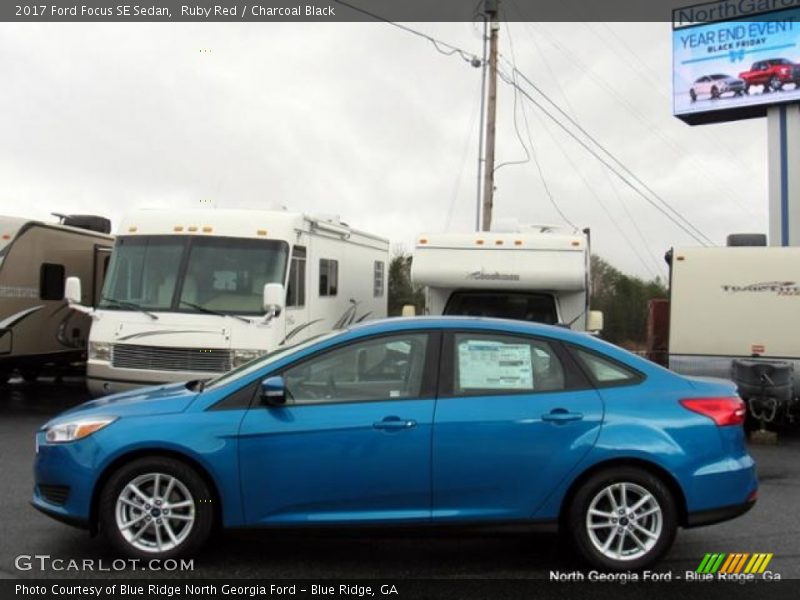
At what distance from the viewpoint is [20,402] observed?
1219 cm

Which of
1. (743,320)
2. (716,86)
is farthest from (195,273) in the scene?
(716,86)

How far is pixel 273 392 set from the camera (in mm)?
4520

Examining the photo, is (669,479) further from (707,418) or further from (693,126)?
(693,126)

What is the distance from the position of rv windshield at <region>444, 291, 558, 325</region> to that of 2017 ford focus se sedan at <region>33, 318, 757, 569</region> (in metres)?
5.35

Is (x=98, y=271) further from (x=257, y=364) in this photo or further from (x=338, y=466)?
(x=338, y=466)

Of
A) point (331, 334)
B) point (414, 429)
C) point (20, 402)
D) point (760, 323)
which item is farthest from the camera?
point (20, 402)

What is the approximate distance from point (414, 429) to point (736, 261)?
6.62 m

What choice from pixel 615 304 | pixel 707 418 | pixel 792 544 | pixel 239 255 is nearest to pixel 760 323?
pixel 792 544

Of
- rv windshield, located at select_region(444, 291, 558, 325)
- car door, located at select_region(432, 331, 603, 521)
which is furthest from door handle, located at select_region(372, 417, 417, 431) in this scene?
rv windshield, located at select_region(444, 291, 558, 325)

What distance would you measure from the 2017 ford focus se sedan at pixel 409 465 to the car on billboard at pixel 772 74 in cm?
1843

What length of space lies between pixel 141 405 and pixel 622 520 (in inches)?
116

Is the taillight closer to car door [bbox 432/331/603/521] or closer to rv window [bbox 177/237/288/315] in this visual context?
car door [bbox 432/331/603/521]

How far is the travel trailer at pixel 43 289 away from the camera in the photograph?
10828 mm

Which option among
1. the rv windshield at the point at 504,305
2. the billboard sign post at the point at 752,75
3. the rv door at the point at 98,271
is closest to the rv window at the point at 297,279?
the rv windshield at the point at 504,305
